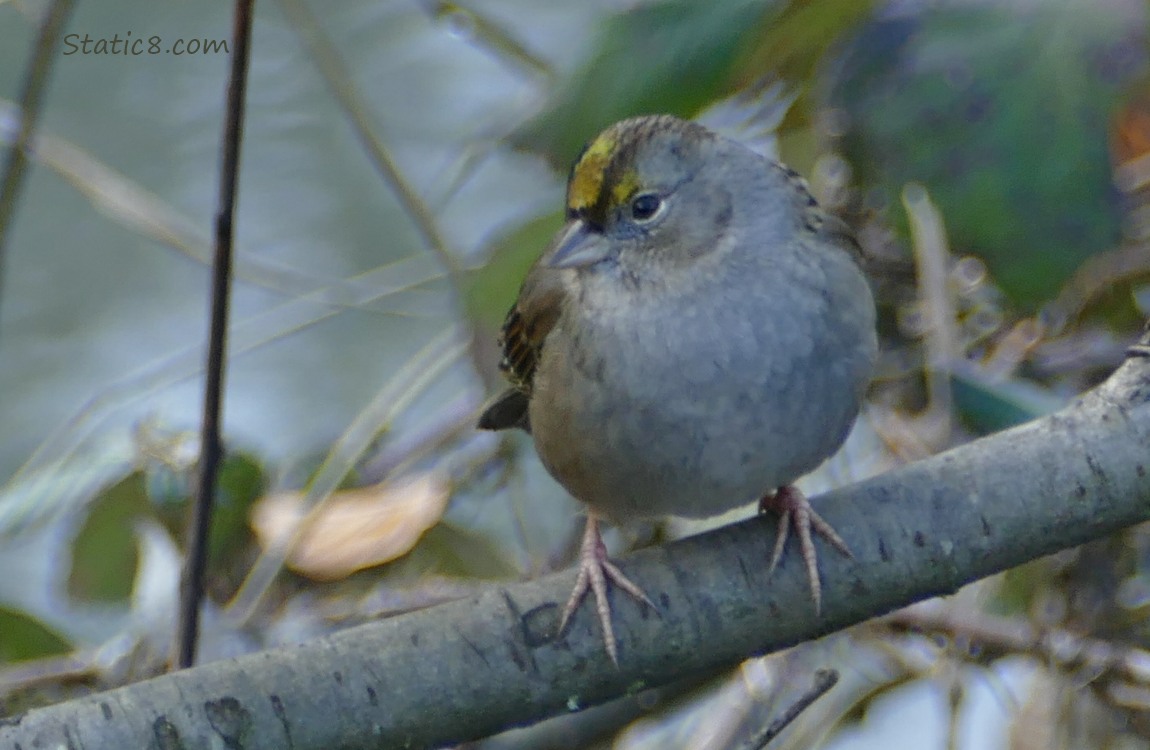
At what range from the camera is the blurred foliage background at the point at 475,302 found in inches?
75.2

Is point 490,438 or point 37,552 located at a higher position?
point 37,552

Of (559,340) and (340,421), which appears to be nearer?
(559,340)

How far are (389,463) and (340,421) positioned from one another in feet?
3.05

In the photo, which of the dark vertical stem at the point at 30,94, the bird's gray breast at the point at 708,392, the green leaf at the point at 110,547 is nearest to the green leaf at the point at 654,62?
the bird's gray breast at the point at 708,392

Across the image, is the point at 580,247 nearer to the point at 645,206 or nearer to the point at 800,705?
the point at 645,206

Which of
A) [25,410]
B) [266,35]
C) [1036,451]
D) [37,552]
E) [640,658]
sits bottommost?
[640,658]

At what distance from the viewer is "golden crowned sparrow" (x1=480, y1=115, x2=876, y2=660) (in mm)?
1949

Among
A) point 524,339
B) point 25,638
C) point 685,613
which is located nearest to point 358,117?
point 524,339

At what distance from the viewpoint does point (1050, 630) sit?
2.62 meters

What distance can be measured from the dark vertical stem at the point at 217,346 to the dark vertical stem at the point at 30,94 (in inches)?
12.8

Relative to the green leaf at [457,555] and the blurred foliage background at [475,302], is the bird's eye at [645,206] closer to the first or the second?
the blurred foliage background at [475,302]

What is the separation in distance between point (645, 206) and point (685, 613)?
60 cm

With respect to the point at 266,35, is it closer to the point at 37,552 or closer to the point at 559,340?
the point at 37,552

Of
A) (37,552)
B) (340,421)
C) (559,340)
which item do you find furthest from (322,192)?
(559,340)
